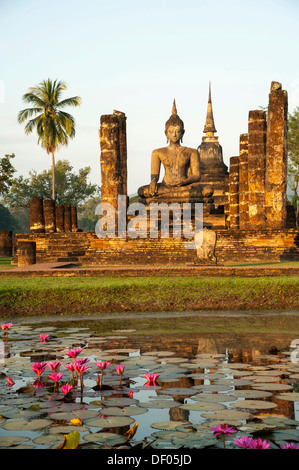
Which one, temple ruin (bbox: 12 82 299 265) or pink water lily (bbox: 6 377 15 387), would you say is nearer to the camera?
pink water lily (bbox: 6 377 15 387)

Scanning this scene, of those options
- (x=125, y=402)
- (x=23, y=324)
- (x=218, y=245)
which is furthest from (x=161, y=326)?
(x=218, y=245)

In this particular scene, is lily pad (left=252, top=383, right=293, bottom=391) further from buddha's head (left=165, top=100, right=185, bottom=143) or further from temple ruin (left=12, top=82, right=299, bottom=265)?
buddha's head (left=165, top=100, right=185, bottom=143)

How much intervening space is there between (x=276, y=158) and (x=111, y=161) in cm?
496

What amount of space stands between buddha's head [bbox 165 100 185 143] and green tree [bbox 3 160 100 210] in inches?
1125

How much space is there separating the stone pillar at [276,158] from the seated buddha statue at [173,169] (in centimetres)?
261

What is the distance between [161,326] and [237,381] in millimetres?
3390

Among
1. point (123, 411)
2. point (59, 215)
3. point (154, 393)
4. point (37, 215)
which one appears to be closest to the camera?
point (123, 411)

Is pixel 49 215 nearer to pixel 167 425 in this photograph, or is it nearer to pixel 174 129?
pixel 174 129

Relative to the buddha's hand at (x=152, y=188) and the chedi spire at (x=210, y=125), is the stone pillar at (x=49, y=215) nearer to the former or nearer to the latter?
the buddha's hand at (x=152, y=188)

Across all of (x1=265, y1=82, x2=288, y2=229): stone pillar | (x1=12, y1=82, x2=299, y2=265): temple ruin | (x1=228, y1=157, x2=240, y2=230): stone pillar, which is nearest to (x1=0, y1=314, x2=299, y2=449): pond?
(x1=12, y1=82, x2=299, y2=265): temple ruin

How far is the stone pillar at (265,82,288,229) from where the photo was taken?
17.7 metres

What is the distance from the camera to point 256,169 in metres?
18.8

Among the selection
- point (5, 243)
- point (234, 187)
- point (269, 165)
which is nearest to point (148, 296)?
point (269, 165)

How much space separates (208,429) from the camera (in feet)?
12.2
